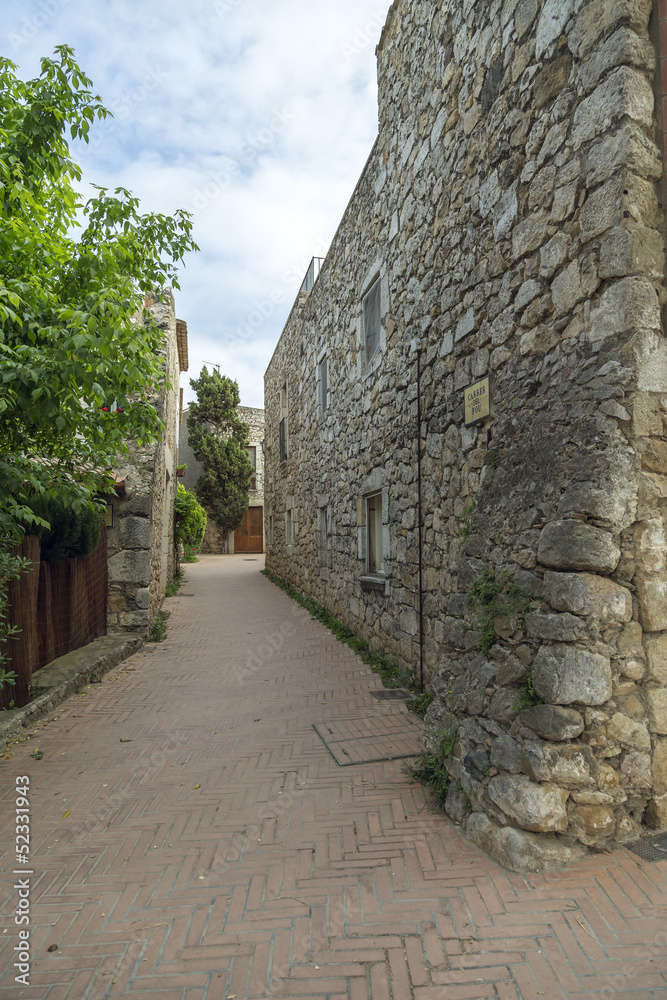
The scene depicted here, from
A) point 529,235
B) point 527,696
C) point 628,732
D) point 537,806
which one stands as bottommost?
point 537,806

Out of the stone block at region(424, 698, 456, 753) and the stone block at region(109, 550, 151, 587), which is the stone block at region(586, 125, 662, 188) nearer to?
the stone block at region(424, 698, 456, 753)

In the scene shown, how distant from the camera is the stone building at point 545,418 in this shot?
2.30 meters

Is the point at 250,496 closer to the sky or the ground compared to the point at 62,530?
closer to the sky

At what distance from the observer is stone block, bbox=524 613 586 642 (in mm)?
2287

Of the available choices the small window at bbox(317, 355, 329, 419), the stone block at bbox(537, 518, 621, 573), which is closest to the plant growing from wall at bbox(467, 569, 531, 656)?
the stone block at bbox(537, 518, 621, 573)

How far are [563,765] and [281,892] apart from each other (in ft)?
4.20

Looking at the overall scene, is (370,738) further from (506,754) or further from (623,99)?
(623,99)

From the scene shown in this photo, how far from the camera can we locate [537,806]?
225 cm

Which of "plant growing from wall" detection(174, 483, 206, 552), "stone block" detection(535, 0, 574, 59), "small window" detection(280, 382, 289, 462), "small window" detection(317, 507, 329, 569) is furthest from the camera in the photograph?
"plant growing from wall" detection(174, 483, 206, 552)

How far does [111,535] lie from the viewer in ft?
23.8

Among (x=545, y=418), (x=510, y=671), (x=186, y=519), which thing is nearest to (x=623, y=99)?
(x=545, y=418)

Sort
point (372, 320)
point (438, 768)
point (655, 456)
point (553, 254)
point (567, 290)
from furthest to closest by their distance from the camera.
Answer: point (372, 320) < point (438, 768) < point (553, 254) < point (567, 290) < point (655, 456)

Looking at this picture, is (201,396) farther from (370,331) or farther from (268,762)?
(268,762)

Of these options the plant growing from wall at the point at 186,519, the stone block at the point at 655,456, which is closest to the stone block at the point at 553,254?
the stone block at the point at 655,456
